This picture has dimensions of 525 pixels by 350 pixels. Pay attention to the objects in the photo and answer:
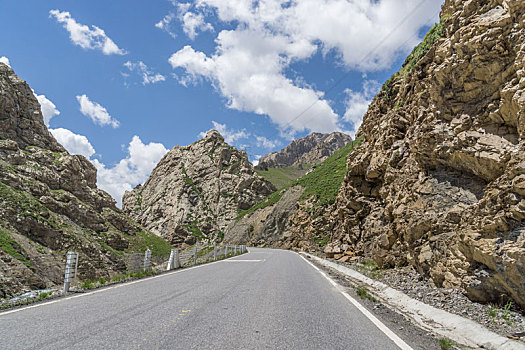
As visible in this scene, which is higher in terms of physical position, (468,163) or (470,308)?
(468,163)

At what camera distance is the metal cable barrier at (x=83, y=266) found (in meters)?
8.88

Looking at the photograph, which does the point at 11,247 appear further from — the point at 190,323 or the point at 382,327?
the point at 382,327

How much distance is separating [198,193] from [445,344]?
106252 millimetres

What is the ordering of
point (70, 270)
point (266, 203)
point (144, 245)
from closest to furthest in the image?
point (70, 270), point (144, 245), point (266, 203)

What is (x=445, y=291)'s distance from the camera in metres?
7.16

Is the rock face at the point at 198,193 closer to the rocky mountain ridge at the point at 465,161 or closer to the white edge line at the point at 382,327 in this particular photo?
the rocky mountain ridge at the point at 465,161

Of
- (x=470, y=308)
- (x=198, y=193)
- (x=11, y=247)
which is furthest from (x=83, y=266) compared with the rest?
(x=198, y=193)

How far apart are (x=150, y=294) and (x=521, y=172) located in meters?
9.43

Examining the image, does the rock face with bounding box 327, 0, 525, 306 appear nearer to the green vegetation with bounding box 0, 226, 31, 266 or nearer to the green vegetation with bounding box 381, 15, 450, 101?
the green vegetation with bounding box 381, 15, 450, 101

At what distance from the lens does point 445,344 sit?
13.5ft

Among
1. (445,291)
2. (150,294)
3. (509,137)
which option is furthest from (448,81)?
(150,294)

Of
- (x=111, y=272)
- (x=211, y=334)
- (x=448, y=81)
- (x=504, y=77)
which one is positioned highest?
(x=448, y=81)

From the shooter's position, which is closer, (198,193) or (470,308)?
(470,308)

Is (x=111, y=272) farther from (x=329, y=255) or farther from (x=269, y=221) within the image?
(x=269, y=221)
